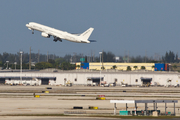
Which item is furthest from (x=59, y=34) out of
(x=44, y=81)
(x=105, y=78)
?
(x=105, y=78)

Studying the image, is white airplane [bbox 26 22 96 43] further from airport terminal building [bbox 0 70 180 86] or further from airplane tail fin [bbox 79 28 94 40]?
airport terminal building [bbox 0 70 180 86]

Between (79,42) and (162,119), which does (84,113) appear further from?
(79,42)

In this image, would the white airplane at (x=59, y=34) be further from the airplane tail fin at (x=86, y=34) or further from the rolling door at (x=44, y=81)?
the rolling door at (x=44, y=81)

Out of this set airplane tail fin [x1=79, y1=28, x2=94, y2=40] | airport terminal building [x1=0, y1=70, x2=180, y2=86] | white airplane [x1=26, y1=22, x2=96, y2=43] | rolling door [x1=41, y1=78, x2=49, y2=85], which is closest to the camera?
white airplane [x1=26, y1=22, x2=96, y2=43]

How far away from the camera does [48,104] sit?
69.2 meters

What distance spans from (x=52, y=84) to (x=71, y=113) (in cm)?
8860

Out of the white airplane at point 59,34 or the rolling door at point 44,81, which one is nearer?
the white airplane at point 59,34

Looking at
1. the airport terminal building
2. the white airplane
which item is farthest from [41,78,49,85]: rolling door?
the white airplane

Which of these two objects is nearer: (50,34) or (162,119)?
(162,119)

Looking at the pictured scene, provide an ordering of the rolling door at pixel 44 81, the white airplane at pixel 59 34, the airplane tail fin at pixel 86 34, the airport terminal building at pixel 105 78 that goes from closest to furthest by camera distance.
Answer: the white airplane at pixel 59 34
the airplane tail fin at pixel 86 34
the airport terminal building at pixel 105 78
the rolling door at pixel 44 81

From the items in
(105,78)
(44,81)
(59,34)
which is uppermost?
(59,34)

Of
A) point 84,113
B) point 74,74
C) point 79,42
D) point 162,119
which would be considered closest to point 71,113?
point 84,113

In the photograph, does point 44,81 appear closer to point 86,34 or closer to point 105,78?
point 105,78

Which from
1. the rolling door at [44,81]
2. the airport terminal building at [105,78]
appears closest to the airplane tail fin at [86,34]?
the airport terminal building at [105,78]
